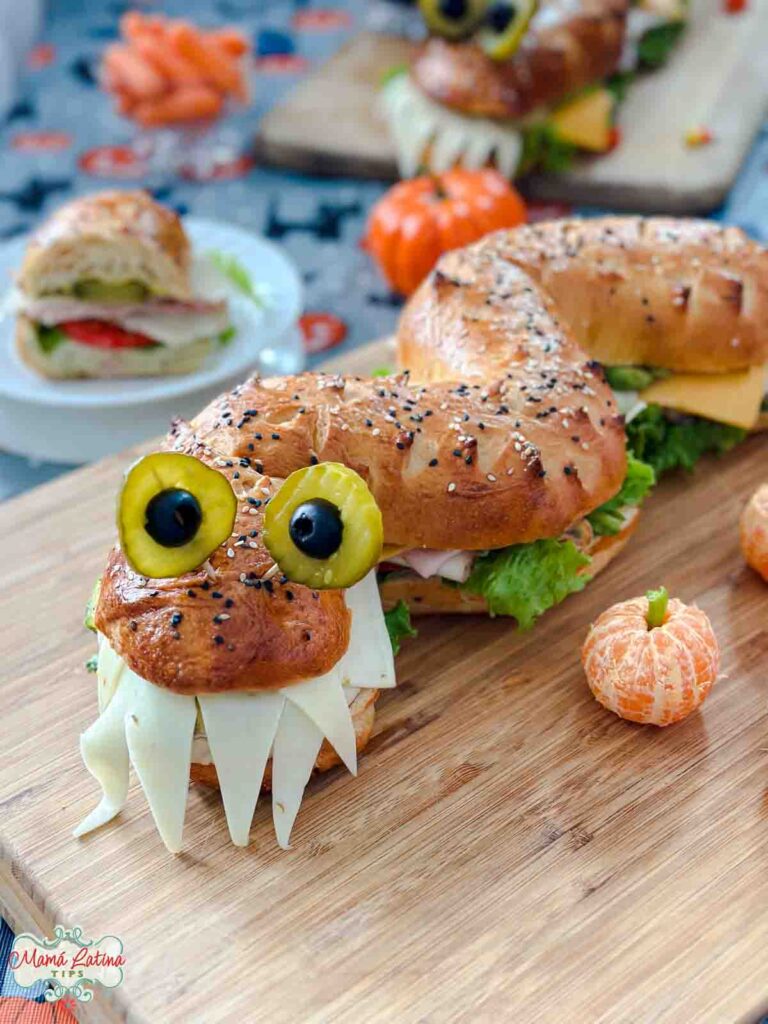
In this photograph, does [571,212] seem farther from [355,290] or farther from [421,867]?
[421,867]

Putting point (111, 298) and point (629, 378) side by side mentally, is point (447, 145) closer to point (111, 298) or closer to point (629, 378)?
point (111, 298)

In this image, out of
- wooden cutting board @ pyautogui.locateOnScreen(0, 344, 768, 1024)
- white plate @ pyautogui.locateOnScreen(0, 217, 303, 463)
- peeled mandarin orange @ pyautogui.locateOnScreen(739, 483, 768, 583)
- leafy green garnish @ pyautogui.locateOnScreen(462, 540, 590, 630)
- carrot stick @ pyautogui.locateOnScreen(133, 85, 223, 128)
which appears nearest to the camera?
wooden cutting board @ pyautogui.locateOnScreen(0, 344, 768, 1024)

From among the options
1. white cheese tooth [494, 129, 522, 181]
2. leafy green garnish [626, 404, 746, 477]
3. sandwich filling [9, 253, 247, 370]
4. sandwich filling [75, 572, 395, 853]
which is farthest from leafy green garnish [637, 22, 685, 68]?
sandwich filling [75, 572, 395, 853]

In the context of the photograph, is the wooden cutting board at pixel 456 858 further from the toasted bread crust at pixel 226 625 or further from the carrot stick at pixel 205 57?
the carrot stick at pixel 205 57

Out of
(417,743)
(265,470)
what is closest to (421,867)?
(417,743)

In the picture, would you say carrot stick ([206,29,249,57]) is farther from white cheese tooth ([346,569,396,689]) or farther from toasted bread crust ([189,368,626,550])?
white cheese tooth ([346,569,396,689])

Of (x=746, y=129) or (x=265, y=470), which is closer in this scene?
(x=265, y=470)

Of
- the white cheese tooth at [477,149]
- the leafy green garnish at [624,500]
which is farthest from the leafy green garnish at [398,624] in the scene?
the white cheese tooth at [477,149]
